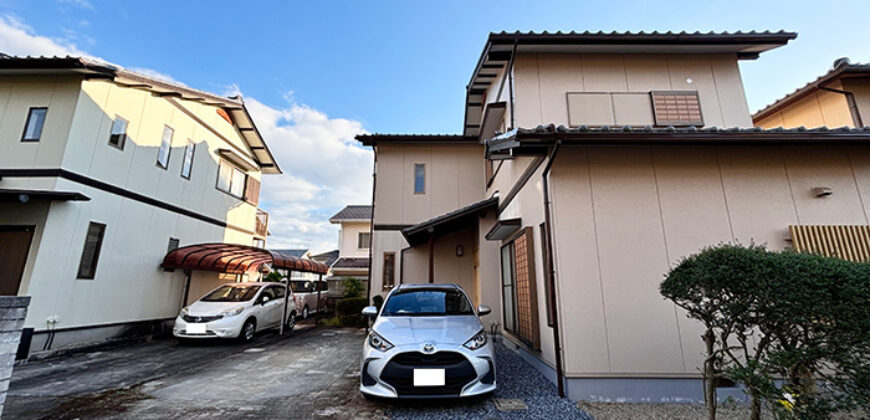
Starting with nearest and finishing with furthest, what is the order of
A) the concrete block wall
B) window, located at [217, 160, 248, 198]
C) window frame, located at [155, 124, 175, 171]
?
the concrete block wall < window frame, located at [155, 124, 175, 171] < window, located at [217, 160, 248, 198]

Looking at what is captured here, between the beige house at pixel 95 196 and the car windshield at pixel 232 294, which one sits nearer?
the beige house at pixel 95 196

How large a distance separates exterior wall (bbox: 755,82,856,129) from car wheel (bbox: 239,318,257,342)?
14.0 m

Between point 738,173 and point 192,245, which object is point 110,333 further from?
point 738,173

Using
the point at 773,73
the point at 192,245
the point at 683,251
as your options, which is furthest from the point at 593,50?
the point at 192,245

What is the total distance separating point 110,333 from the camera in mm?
7629

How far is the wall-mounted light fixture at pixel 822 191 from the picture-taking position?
4277 mm

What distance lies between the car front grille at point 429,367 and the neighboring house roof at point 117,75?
9.12m

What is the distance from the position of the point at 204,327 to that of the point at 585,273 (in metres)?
8.27

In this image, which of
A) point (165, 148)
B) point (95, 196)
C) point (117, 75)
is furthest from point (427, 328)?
point (165, 148)

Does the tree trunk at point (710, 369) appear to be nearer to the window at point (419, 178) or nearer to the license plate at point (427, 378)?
the license plate at point (427, 378)

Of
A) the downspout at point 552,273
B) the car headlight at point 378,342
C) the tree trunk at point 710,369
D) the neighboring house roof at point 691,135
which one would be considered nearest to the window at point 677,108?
the neighboring house roof at point 691,135

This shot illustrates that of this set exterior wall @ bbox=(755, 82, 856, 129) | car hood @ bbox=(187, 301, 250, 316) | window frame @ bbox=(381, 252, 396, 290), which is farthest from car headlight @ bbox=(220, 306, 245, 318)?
exterior wall @ bbox=(755, 82, 856, 129)

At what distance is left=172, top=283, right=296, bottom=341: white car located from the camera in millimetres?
7480

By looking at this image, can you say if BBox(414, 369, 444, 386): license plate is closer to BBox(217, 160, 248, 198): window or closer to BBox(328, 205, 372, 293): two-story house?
BBox(217, 160, 248, 198): window
